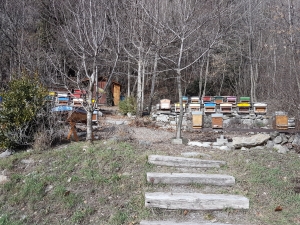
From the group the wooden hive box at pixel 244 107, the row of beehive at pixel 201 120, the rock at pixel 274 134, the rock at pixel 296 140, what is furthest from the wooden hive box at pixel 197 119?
the wooden hive box at pixel 244 107

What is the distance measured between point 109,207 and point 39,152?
2750 millimetres

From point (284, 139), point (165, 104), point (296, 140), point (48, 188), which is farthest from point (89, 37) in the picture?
point (165, 104)

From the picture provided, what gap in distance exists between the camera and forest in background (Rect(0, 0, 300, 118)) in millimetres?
9992

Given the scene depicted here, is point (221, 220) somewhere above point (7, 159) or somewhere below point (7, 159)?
below

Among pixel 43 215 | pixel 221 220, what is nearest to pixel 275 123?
pixel 221 220

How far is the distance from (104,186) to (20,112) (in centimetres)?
311

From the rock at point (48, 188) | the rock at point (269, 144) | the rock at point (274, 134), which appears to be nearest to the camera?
the rock at point (48, 188)

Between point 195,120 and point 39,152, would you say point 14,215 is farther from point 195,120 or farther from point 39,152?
point 195,120

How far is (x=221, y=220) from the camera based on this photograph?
4.36 metres

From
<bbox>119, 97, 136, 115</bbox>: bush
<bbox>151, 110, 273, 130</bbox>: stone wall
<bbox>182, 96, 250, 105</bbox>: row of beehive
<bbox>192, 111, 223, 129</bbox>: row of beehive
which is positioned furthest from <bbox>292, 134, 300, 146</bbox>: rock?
<bbox>119, 97, 136, 115</bbox>: bush

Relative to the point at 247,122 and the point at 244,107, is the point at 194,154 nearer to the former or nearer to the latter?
the point at 247,122

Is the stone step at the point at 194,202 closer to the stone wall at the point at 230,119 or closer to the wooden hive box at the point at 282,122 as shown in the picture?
the wooden hive box at the point at 282,122

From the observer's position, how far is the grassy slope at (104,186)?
445 centimetres

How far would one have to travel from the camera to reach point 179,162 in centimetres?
597
